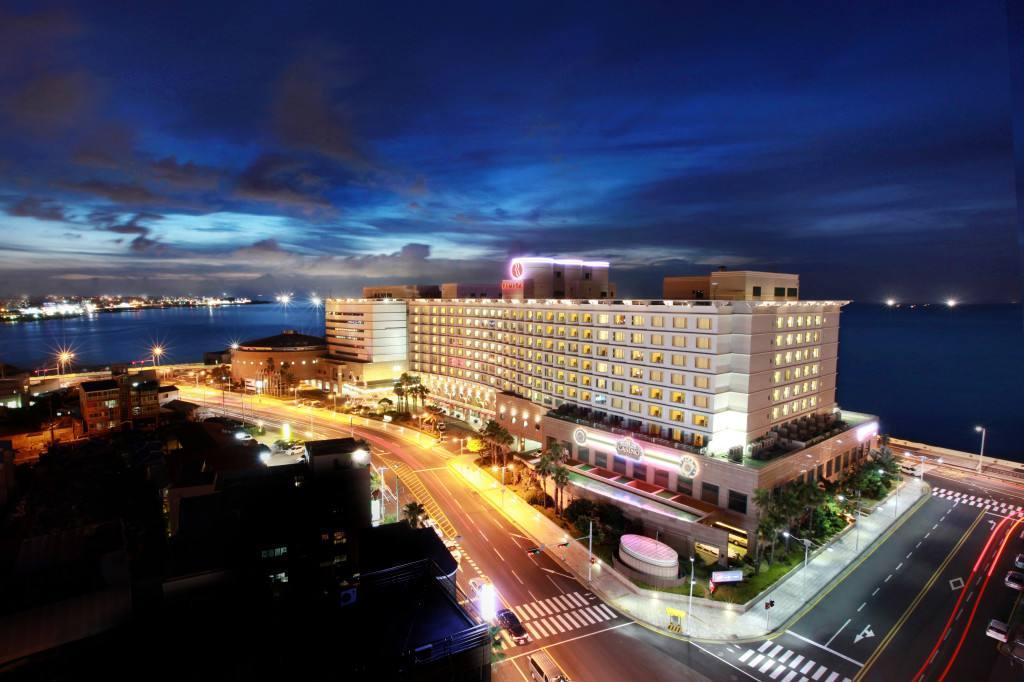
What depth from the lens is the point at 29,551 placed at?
44.3 metres

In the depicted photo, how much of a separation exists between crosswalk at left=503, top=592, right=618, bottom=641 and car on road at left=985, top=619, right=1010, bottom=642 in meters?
31.7

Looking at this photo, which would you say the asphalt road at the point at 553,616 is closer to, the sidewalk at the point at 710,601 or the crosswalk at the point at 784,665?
the sidewalk at the point at 710,601

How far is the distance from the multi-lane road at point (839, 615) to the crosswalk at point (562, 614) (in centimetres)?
11

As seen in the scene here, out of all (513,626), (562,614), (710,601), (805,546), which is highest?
(805,546)

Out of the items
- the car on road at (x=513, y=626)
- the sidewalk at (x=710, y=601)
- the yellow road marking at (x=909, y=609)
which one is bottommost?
the yellow road marking at (x=909, y=609)

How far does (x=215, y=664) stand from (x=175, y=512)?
31.3 m

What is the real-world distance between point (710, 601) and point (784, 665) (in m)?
8.29

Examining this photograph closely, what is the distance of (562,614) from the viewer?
46531 mm

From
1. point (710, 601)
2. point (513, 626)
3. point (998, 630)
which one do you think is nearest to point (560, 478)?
point (710, 601)

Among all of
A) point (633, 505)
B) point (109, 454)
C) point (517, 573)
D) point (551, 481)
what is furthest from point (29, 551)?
point (633, 505)

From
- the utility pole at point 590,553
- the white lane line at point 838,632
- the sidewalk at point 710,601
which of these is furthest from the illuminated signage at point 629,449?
the white lane line at point 838,632

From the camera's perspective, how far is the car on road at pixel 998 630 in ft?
140

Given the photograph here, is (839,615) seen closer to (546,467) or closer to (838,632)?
(838,632)

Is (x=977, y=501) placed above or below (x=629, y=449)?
below
